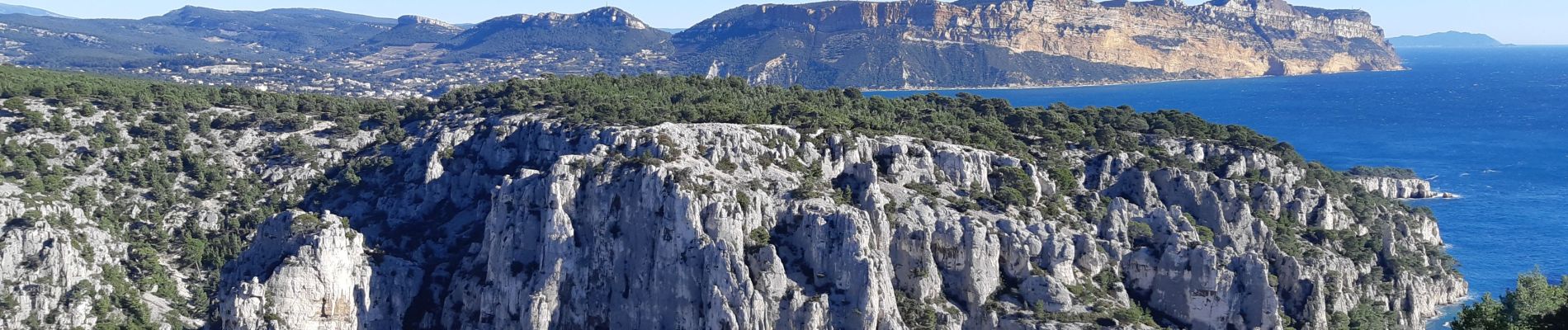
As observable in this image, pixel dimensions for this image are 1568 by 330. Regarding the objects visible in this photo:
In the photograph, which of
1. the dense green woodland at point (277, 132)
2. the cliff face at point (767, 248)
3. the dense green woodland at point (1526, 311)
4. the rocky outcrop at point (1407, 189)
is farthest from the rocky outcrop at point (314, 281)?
the rocky outcrop at point (1407, 189)

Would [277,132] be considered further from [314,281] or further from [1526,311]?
[1526,311]

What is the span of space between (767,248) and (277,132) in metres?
47.5

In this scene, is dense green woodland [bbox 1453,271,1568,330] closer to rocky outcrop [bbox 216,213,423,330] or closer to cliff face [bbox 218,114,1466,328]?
cliff face [bbox 218,114,1466,328]

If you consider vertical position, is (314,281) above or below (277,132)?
below

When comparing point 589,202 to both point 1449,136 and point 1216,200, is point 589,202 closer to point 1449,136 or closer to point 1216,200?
point 1216,200

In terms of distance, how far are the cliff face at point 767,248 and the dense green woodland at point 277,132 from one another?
417 centimetres

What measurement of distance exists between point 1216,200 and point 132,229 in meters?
74.9

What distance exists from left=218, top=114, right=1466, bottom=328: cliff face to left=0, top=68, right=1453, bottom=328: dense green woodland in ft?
13.7

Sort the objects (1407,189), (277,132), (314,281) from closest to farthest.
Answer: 1. (314,281)
2. (277,132)
3. (1407,189)

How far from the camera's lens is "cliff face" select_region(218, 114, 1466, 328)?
7044 cm

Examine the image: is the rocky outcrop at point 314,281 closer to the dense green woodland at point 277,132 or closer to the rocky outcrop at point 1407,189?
the dense green woodland at point 277,132

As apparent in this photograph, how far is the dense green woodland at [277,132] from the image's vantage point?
81188mm

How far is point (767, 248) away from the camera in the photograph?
70.1 m

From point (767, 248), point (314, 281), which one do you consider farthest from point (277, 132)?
point (767, 248)
